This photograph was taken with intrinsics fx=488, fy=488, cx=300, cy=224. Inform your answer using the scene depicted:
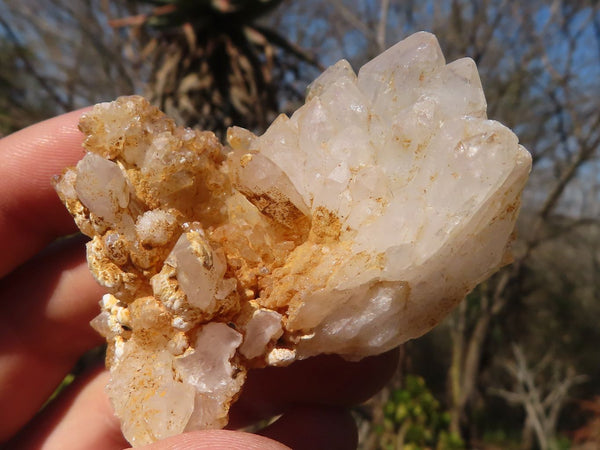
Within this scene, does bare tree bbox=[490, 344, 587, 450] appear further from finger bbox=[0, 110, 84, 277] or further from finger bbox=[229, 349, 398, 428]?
finger bbox=[0, 110, 84, 277]

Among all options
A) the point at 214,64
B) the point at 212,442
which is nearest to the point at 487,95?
the point at 214,64

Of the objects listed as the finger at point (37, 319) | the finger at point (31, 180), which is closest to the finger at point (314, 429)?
the finger at point (37, 319)

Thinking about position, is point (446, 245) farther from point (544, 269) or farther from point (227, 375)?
point (544, 269)

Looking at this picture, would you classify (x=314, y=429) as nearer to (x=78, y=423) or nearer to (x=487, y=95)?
(x=78, y=423)

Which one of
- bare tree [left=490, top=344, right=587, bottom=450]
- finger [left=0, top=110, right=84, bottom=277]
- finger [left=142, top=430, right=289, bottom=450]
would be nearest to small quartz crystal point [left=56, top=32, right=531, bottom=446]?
finger [left=142, top=430, right=289, bottom=450]

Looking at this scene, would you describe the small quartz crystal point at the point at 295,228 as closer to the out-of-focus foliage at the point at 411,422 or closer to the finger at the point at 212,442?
the finger at the point at 212,442

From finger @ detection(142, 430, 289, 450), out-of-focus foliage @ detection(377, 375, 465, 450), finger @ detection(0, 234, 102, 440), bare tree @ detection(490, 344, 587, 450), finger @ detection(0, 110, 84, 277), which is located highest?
finger @ detection(0, 110, 84, 277)
